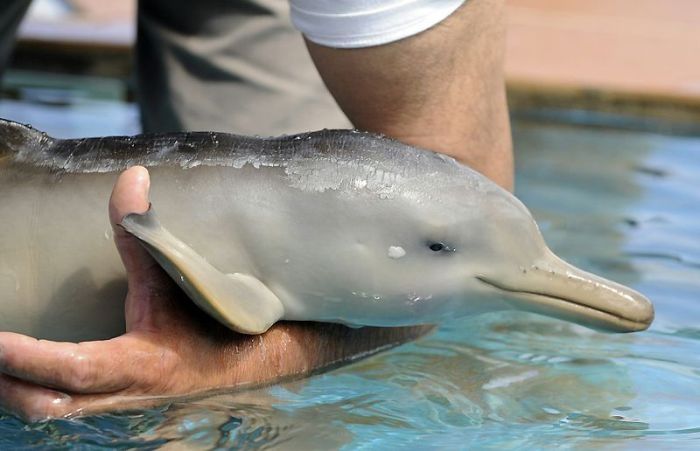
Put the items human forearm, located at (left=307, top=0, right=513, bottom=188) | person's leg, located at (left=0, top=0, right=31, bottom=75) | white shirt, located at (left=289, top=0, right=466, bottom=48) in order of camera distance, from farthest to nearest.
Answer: person's leg, located at (left=0, top=0, right=31, bottom=75)
human forearm, located at (left=307, top=0, right=513, bottom=188)
white shirt, located at (left=289, top=0, right=466, bottom=48)

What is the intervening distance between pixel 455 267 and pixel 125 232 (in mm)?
800

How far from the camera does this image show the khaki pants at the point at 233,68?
4.80m

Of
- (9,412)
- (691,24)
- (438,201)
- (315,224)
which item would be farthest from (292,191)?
(691,24)

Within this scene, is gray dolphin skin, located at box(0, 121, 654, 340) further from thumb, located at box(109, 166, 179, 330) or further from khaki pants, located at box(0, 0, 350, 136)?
khaki pants, located at box(0, 0, 350, 136)

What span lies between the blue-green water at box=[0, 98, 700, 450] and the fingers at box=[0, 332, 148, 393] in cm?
10

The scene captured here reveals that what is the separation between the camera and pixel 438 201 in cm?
312

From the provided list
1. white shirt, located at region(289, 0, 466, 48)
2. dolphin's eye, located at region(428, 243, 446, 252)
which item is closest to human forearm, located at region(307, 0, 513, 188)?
white shirt, located at region(289, 0, 466, 48)

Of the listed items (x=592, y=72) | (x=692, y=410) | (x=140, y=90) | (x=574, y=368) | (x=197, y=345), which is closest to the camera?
(x=197, y=345)

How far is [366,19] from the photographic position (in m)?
3.23

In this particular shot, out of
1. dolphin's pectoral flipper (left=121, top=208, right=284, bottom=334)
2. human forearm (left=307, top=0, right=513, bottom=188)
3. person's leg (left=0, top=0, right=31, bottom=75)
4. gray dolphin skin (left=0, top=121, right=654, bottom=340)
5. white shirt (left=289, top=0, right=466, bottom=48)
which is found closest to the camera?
dolphin's pectoral flipper (left=121, top=208, right=284, bottom=334)

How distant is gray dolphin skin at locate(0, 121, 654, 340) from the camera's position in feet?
10.1

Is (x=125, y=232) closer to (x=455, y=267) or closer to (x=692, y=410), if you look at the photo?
(x=455, y=267)

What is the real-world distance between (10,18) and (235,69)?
0.84m

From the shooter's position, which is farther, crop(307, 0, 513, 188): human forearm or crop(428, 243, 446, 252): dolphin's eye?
crop(307, 0, 513, 188): human forearm
